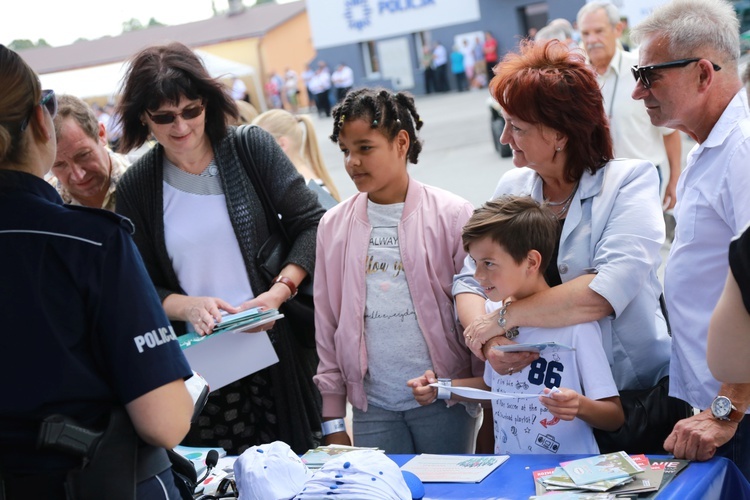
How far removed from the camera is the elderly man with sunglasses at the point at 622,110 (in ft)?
16.3

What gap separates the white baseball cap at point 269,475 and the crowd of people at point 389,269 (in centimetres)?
22

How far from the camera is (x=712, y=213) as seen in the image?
7.01ft

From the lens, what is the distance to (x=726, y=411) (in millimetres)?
2082

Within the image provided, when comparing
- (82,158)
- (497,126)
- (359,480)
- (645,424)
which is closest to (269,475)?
(359,480)

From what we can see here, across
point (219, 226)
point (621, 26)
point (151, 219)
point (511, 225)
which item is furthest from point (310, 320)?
point (621, 26)

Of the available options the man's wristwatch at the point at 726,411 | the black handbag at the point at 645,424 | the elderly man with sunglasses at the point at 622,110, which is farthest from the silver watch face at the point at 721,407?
the elderly man with sunglasses at the point at 622,110

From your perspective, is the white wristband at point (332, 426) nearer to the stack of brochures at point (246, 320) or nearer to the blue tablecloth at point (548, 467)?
the stack of brochures at point (246, 320)

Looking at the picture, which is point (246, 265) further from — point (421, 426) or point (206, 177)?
point (421, 426)

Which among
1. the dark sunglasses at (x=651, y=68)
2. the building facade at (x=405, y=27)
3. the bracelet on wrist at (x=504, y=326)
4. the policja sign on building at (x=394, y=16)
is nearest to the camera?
the dark sunglasses at (x=651, y=68)

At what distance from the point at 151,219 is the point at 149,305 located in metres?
1.34

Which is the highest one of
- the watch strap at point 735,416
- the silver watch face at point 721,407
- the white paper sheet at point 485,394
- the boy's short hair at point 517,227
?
the boy's short hair at point 517,227

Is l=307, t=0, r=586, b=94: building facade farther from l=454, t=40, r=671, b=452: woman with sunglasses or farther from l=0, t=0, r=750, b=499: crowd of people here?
l=454, t=40, r=671, b=452: woman with sunglasses

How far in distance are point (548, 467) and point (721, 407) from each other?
18.0 inches

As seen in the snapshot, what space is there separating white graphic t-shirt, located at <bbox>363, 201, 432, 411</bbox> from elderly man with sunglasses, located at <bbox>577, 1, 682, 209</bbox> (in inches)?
98.5
